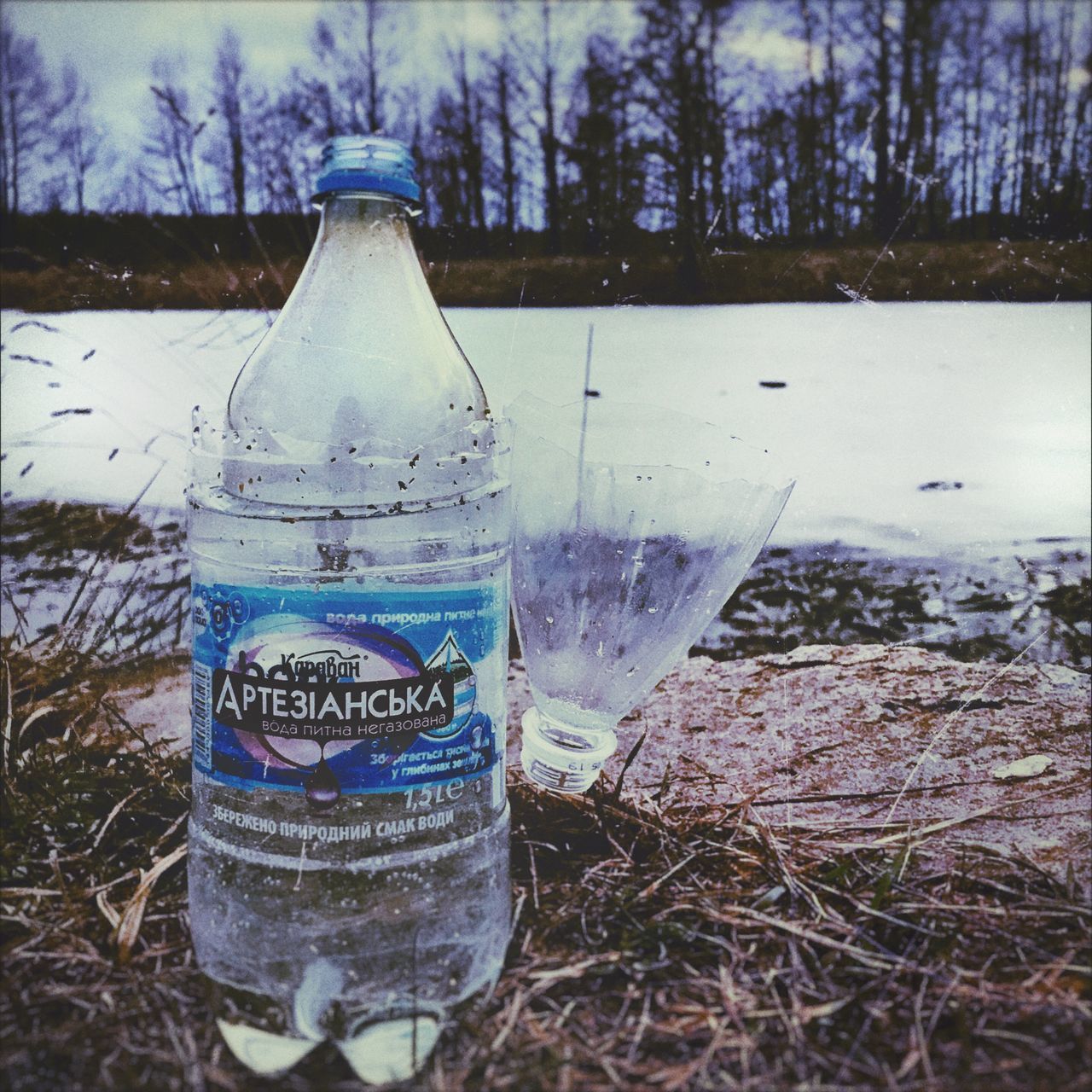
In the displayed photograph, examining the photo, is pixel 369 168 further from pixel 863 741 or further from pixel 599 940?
pixel 863 741

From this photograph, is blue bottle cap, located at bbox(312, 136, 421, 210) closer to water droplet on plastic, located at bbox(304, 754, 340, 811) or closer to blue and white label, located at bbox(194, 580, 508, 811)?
blue and white label, located at bbox(194, 580, 508, 811)

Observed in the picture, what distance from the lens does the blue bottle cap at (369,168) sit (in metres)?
1.02

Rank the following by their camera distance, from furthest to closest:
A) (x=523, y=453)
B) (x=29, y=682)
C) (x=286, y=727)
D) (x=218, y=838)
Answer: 1. (x=29, y=682)
2. (x=523, y=453)
3. (x=218, y=838)
4. (x=286, y=727)

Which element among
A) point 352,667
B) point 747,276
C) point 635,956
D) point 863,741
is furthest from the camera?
point 863,741

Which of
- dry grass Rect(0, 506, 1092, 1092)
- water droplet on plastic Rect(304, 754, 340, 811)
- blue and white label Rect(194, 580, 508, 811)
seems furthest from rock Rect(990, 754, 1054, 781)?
water droplet on plastic Rect(304, 754, 340, 811)

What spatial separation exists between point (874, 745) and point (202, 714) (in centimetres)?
93

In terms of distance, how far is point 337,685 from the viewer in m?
0.96

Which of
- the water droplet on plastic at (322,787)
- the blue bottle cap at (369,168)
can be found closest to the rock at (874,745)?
the water droplet on plastic at (322,787)

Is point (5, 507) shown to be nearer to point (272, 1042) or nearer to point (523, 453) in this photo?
point (523, 453)

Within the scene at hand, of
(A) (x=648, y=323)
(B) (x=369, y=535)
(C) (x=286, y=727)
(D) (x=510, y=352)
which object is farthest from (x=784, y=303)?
(C) (x=286, y=727)

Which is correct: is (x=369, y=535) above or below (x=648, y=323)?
below

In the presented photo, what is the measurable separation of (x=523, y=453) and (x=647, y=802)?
1.67 ft

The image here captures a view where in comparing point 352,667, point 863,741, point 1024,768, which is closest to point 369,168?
point 352,667

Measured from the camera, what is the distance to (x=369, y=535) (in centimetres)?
106
